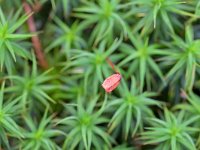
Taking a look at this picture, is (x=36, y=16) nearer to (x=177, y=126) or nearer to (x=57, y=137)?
(x=57, y=137)

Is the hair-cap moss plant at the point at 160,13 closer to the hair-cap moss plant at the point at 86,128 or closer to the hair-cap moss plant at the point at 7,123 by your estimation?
the hair-cap moss plant at the point at 86,128

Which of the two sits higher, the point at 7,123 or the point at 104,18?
the point at 104,18

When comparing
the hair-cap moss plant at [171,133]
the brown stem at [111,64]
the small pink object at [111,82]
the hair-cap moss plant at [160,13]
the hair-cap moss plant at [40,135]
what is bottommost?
the hair-cap moss plant at [171,133]

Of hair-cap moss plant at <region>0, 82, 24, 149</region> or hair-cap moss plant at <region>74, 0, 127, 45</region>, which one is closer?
hair-cap moss plant at <region>0, 82, 24, 149</region>

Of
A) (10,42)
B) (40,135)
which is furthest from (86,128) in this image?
(10,42)

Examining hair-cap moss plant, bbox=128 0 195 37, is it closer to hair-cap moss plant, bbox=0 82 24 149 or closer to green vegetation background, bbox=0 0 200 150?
green vegetation background, bbox=0 0 200 150

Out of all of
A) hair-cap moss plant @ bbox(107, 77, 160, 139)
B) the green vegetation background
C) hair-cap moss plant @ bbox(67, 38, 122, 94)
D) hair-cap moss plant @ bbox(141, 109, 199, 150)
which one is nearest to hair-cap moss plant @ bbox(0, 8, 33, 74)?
the green vegetation background

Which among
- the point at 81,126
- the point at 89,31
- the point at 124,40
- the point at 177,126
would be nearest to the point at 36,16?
the point at 89,31

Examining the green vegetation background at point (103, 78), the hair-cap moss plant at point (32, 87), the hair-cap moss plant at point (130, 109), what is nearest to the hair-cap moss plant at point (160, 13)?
the green vegetation background at point (103, 78)

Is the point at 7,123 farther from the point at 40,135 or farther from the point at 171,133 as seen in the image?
the point at 171,133
